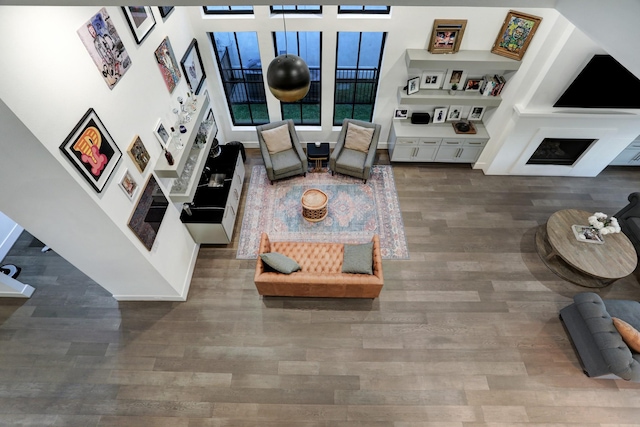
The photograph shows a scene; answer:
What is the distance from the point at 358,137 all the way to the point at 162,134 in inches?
128

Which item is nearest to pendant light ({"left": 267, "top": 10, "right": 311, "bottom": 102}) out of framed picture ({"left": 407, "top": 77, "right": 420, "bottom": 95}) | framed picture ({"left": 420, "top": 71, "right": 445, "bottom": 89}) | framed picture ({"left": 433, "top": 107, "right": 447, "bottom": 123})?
framed picture ({"left": 407, "top": 77, "right": 420, "bottom": 95})

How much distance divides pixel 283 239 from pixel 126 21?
132 inches

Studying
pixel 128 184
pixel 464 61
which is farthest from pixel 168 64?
pixel 464 61

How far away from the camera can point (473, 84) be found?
550 centimetres

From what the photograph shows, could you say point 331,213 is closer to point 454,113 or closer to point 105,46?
point 454,113

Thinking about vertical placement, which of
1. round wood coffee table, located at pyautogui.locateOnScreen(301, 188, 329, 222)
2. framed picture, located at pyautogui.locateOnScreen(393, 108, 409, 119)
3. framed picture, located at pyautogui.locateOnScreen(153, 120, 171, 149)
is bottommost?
round wood coffee table, located at pyautogui.locateOnScreen(301, 188, 329, 222)

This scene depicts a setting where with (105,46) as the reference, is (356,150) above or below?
below

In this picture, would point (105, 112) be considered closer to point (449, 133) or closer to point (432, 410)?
point (432, 410)

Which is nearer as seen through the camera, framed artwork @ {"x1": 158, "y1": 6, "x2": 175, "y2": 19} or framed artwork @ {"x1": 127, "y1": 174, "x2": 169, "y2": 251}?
framed artwork @ {"x1": 127, "y1": 174, "x2": 169, "y2": 251}

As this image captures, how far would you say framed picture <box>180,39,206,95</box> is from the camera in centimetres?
465

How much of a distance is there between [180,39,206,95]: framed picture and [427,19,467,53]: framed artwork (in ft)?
11.9

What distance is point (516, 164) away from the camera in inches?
233

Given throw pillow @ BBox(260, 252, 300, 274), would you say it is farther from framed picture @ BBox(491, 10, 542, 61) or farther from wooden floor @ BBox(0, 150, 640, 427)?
framed picture @ BBox(491, 10, 542, 61)

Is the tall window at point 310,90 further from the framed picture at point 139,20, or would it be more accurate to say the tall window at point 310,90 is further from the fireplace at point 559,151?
the fireplace at point 559,151
